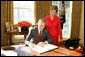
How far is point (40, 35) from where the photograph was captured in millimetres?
1856

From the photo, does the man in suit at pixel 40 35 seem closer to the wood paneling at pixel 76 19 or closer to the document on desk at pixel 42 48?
the document on desk at pixel 42 48

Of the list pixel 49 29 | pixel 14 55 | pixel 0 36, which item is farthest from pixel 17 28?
pixel 14 55

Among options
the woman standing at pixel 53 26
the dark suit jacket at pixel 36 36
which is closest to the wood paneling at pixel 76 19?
the woman standing at pixel 53 26

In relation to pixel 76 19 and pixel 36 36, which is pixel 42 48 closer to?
pixel 36 36

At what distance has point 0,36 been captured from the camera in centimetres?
159

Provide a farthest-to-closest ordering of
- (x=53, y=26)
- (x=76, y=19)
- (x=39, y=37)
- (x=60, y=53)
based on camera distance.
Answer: (x=76, y=19), (x=53, y=26), (x=39, y=37), (x=60, y=53)

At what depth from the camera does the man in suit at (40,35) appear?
1817 millimetres

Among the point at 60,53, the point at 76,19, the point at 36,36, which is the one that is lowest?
the point at 60,53

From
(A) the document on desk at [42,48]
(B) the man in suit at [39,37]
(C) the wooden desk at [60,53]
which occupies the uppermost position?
(B) the man in suit at [39,37]

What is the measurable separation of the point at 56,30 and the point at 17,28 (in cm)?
56

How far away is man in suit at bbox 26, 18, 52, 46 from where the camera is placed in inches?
71.5

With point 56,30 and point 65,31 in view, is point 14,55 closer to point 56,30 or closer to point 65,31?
point 56,30

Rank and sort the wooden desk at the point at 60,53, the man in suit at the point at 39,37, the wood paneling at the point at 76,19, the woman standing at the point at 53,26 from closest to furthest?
1. the wooden desk at the point at 60,53
2. the man in suit at the point at 39,37
3. the woman standing at the point at 53,26
4. the wood paneling at the point at 76,19

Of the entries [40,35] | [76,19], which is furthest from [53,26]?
[76,19]
